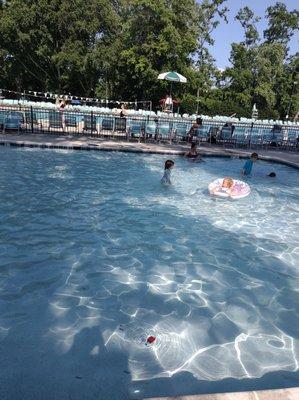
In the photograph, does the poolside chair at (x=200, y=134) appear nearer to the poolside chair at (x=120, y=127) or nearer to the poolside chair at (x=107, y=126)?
the poolside chair at (x=120, y=127)

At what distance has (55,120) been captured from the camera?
20281 millimetres

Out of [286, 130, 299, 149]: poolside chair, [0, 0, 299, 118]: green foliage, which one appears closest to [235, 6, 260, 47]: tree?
[0, 0, 299, 118]: green foliage

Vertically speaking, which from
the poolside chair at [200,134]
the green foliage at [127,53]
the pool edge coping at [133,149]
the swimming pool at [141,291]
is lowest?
the swimming pool at [141,291]

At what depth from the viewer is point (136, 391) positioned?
4.05 m

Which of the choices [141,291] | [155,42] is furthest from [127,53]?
[141,291]

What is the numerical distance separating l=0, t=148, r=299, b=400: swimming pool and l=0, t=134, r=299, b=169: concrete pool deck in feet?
17.2

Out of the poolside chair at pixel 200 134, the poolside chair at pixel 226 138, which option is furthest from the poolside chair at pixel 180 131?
the poolside chair at pixel 226 138

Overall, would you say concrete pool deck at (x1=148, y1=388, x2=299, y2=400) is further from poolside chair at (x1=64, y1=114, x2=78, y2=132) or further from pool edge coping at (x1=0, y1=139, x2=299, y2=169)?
poolside chair at (x1=64, y1=114, x2=78, y2=132)

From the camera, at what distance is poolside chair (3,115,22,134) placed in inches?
727

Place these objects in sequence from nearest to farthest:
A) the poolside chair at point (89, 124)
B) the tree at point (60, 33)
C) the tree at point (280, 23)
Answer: the poolside chair at point (89, 124), the tree at point (60, 33), the tree at point (280, 23)

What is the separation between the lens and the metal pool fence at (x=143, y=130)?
1972 cm

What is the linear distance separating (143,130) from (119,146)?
300 cm

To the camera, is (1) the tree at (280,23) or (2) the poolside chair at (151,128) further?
(1) the tree at (280,23)

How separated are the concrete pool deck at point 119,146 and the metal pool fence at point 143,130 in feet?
3.23
